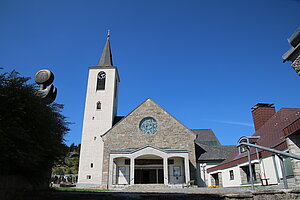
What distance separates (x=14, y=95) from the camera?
7.05m

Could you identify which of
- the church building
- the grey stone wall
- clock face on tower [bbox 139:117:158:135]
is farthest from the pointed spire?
clock face on tower [bbox 139:117:158:135]

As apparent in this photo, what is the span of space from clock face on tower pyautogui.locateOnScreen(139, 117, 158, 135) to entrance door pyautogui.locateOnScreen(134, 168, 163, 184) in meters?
4.51

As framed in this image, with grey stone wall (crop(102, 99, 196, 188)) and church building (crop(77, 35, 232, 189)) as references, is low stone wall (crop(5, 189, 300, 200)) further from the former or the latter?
grey stone wall (crop(102, 99, 196, 188))

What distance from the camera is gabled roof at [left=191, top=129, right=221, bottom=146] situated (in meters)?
37.2

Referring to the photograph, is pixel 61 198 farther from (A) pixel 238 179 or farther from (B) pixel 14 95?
(A) pixel 238 179

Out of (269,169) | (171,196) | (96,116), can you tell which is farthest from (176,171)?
(171,196)

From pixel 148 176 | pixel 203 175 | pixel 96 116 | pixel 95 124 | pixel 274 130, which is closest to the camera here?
pixel 274 130

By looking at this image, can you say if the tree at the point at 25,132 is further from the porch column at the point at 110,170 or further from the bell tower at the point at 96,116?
the bell tower at the point at 96,116

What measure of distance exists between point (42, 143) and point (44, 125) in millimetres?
604

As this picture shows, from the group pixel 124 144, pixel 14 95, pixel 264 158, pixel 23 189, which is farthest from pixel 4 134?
pixel 124 144

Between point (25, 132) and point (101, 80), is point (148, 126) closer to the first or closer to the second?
point (101, 80)

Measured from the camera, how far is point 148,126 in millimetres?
28375

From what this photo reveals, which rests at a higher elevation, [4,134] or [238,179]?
[4,134]

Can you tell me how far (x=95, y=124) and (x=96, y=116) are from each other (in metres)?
1.21
